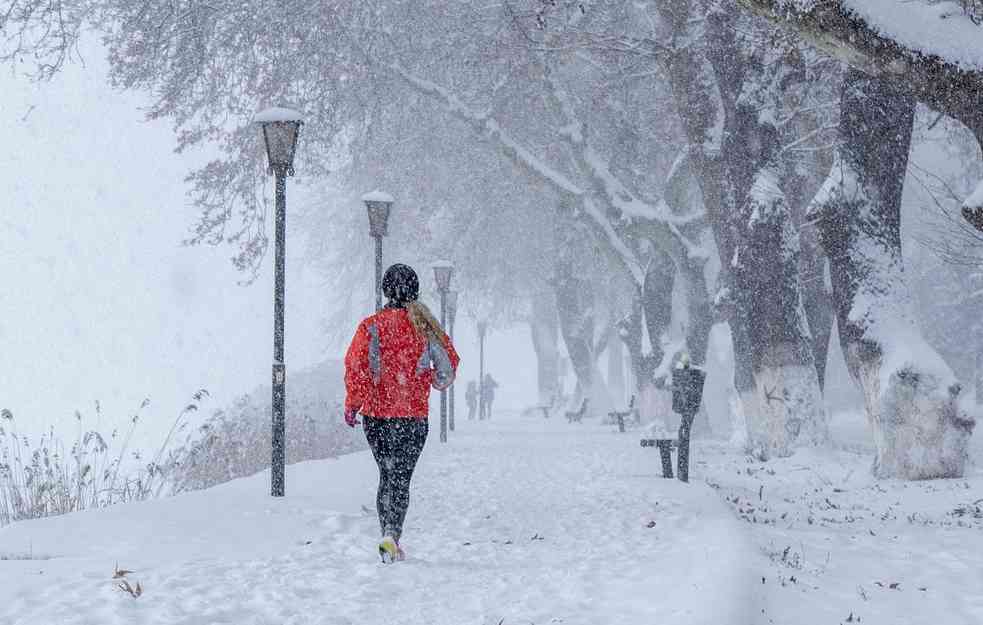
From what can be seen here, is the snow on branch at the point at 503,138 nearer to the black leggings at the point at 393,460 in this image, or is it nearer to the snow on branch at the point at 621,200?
the snow on branch at the point at 621,200

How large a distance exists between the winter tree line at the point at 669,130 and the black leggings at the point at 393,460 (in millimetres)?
3851

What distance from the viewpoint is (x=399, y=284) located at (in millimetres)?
7059

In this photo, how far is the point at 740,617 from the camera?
16.3ft

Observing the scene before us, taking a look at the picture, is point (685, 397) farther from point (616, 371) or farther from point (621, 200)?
point (616, 371)

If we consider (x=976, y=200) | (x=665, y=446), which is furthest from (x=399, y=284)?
(x=665, y=446)

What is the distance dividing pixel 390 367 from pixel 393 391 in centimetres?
17

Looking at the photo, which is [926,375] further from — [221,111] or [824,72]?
[221,111]

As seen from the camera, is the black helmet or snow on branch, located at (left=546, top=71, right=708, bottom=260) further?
snow on branch, located at (left=546, top=71, right=708, bottom=260)

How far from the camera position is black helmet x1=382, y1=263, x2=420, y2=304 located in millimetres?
7070

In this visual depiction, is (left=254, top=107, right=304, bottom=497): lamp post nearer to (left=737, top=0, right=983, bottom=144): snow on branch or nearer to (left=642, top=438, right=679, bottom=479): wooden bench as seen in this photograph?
(left=642, top=438, right=679, bottom=479): wooden bench

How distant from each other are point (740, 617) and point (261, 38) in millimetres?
14034

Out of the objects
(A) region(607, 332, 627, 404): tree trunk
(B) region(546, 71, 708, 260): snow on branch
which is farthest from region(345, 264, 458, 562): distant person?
(A) region(607, 332, 627, 404): tree trunk

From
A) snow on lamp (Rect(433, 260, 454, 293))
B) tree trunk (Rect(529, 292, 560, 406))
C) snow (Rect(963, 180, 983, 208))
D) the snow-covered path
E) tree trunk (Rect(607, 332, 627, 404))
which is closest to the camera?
the snow-covered path

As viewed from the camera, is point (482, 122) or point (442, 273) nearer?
point (482, 122)
